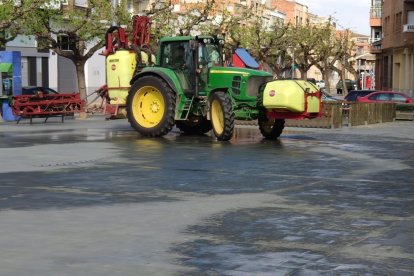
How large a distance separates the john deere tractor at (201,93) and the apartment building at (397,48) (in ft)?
119

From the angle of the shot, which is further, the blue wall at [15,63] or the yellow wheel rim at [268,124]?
the blue wall at [15,63]

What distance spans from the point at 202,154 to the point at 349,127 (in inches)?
575

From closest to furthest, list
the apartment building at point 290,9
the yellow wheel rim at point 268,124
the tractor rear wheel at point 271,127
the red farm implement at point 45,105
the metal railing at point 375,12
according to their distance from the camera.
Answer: the tractor rear wheel at point 271,127 → the yellow wheel rim at point 268,124 → the red farm implement at point 45,105 → the metal railing at point 375,12 → the apartment building at point 290,9

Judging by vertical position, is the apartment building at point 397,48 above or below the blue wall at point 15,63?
above

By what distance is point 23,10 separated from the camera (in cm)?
3538

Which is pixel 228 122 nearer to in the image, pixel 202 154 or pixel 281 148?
pixel 281 148

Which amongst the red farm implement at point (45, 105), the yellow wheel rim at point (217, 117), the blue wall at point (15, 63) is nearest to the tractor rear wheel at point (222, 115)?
the yellow wheel rim at point (217, 117)

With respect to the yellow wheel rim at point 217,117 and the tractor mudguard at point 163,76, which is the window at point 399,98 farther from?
the yellow wheel rim at point 217,117

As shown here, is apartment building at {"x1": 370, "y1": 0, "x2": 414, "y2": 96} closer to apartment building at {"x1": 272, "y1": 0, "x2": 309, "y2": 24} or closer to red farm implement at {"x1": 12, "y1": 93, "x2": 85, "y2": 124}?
red farm implement at {"x1": 12, "y1": 93, "x2": 85, "y2": 124}

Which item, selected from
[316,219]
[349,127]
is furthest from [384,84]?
[316,219]

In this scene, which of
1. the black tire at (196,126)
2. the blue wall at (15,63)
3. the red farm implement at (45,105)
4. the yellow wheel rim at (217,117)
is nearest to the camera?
the yellow wheel rim at (217,117)

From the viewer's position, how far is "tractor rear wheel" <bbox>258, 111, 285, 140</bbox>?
78.0 ft

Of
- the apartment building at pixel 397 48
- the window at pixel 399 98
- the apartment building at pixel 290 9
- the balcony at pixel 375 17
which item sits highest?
the apartment building at pixel 290 9

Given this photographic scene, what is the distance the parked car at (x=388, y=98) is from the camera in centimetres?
4056
